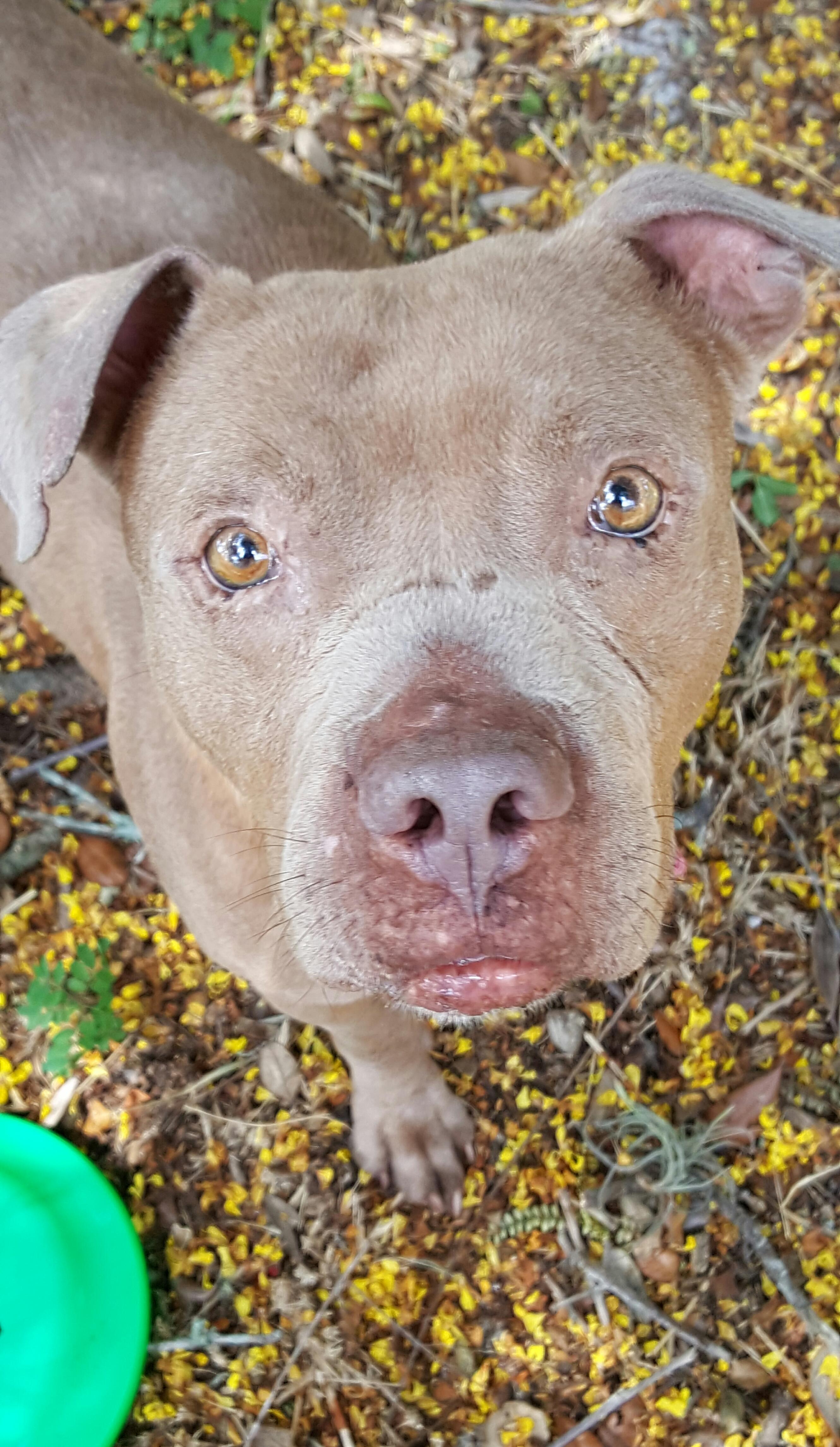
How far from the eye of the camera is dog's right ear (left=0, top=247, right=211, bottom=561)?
193 cm

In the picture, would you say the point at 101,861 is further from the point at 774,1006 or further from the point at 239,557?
the point at 774,1006

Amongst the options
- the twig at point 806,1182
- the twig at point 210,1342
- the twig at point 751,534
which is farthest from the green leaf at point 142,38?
the twig at point 806,1182

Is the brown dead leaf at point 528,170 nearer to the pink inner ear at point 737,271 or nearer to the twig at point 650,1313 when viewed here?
the pink inner ear at point 737,271

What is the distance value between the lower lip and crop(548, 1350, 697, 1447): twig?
2058 mm

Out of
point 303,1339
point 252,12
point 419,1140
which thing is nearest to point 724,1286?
point 419,1140

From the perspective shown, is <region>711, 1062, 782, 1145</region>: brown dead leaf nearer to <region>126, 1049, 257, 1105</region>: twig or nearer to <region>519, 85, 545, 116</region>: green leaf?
<region>126, 1049, 257, 1105</region>: twig

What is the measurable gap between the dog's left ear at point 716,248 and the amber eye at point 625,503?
1.73ft

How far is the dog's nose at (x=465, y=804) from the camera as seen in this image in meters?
1.50

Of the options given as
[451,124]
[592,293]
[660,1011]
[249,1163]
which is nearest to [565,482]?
[592,293]

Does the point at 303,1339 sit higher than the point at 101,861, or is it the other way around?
the point at 101,861

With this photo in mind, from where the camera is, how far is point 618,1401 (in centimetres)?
324

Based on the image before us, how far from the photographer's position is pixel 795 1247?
339 centimetres

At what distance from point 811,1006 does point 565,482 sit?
8.01 ft

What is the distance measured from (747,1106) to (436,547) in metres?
2.46
